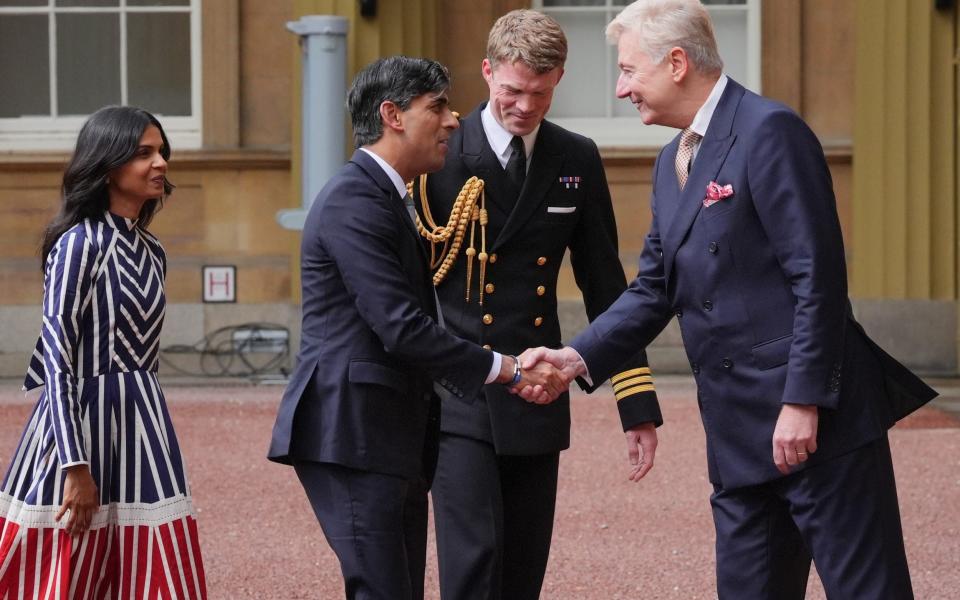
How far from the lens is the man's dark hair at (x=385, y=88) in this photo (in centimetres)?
392

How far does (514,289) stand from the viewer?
4.50 metres

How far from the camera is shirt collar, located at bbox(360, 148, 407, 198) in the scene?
3930mm

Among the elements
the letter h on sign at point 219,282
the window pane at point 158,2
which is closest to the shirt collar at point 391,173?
the letter h on sign at point 219,282

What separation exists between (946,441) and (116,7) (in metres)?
7.34

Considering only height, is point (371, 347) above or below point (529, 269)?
below

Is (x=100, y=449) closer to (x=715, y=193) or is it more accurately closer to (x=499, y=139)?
(x=499, y=139)

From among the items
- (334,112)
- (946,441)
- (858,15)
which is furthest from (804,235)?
(858,15)

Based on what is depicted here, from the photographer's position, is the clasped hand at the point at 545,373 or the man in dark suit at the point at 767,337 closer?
the man in dark suit at the point at 767,337

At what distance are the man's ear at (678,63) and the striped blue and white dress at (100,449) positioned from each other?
134 cm

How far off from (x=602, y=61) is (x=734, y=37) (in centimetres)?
103

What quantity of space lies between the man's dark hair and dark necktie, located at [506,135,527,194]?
0.59m

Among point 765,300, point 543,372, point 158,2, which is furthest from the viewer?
point 158,2

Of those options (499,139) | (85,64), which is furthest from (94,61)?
(499,139)

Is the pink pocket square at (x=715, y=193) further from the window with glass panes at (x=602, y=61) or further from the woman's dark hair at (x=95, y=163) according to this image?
the window with glass panes at (x=602, y=61)
